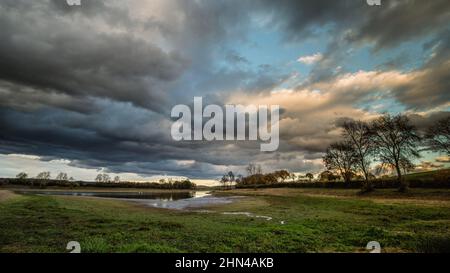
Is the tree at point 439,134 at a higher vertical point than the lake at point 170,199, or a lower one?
higher

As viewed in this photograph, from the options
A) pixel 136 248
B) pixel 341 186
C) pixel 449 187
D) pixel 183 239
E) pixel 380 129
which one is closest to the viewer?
pixel 136 248

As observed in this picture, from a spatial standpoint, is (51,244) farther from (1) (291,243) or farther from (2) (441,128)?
(2) (441,128)

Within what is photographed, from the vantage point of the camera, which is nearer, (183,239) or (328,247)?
(328,247)

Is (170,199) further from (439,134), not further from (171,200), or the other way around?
(439,134)

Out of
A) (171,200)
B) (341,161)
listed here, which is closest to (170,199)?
(171,200)

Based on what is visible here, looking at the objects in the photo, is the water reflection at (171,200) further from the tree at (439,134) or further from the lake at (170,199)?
the tree at (439,134)

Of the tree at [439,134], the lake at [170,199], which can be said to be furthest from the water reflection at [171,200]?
the tree at [439,134]

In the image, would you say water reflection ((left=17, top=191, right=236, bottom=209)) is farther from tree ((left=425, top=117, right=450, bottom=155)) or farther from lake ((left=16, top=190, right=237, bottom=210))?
tree ((left=425, top=117, right=450, bottom=155))

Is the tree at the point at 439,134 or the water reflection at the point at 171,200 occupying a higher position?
the tree at the point at 439,134

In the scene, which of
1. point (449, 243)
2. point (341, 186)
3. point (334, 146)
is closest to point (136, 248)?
point (449, 243)

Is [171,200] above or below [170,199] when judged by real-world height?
above
